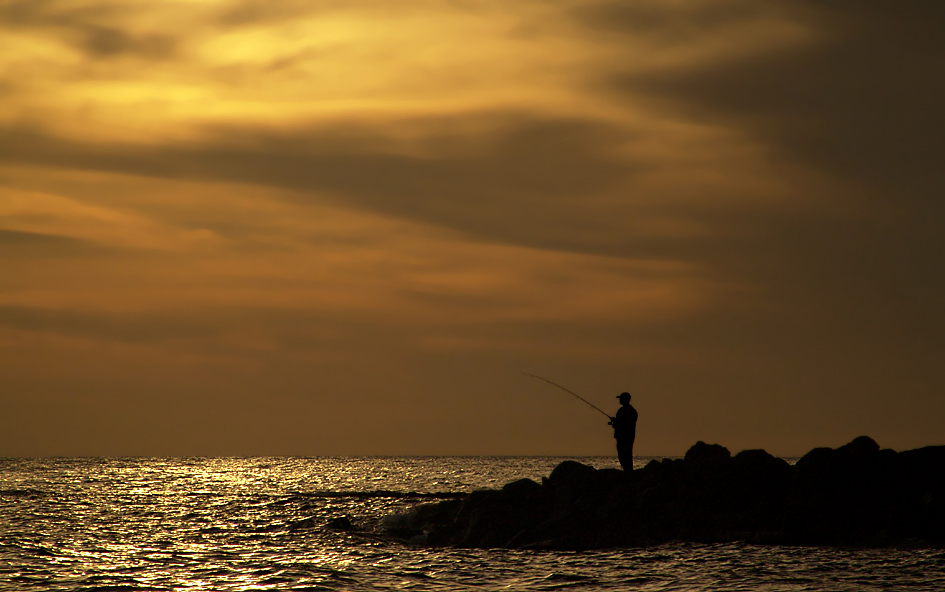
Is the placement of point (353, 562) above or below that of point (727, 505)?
below

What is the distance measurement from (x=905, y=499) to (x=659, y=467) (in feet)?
16.3

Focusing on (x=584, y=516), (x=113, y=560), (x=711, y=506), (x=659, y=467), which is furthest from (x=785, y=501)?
(x=113, y=560)

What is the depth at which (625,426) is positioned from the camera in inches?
810

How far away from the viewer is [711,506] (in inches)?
762

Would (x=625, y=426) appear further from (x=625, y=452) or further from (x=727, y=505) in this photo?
(x=727, y=505)

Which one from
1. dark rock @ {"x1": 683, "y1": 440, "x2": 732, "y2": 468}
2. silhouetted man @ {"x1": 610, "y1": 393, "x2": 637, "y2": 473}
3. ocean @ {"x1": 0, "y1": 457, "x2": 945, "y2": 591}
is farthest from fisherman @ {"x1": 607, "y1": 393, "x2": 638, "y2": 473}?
ocean @ {"x1": 0, "y1": 457, "x2": 945, "y2": 591}

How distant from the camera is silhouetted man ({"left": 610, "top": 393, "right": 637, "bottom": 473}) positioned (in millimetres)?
20531

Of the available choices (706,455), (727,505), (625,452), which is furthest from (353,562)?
(706,455)

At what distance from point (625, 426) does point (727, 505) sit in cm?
272

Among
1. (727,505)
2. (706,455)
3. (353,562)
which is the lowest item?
(353,562)

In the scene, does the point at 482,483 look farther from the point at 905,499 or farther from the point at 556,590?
the point at 556,590

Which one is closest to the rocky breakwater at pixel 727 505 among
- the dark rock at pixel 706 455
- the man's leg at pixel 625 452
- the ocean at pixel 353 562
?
the dark rock at pixel 706 455

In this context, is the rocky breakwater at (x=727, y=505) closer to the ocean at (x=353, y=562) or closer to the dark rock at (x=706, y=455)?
the dark rock at (x=706, y=455)

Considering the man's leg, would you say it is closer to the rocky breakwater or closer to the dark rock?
the rocky breakwater
